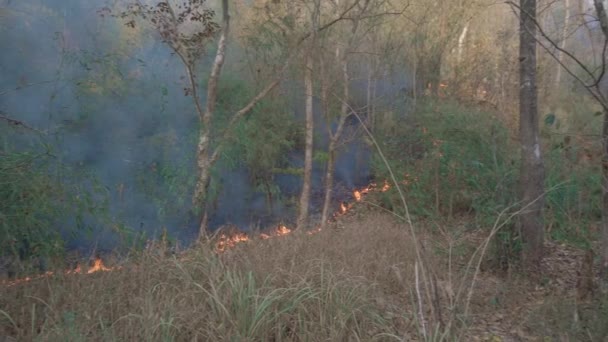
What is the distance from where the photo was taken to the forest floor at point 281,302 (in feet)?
12.1

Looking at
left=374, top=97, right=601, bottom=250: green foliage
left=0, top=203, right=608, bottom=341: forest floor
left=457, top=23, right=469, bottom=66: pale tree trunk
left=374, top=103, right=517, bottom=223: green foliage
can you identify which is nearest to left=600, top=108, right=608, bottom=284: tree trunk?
left=0, top=203, right=608, bottom=341: forest floor

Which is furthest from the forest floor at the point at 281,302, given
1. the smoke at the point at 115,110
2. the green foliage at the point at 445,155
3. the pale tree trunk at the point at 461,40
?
the pale tree trunk at the point at 461,40

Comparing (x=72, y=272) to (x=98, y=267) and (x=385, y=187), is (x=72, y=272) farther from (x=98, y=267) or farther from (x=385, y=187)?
(x=385, y=187)

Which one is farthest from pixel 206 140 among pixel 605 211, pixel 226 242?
pixel 605 211

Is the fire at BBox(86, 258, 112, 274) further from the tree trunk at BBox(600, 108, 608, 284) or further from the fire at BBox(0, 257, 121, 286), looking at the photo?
the tree trunk at BBox(600, 108, 608, 284)

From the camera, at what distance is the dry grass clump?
3723 millimetres

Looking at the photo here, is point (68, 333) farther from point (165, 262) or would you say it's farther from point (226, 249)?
point (226, 249)

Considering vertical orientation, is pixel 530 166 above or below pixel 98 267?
above

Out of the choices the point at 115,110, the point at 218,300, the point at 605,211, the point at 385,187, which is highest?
the point at 115,110

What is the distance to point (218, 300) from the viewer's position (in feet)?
12.5

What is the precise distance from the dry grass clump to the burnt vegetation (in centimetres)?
2

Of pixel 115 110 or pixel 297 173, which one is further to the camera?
pixel 297 173

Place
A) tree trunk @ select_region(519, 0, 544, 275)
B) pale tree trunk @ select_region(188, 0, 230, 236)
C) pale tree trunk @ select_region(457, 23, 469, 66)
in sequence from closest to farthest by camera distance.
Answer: tree trunk @ select_region(519, 0, 544, 275), pale tree trunk @ select_region(188, 0, 230, 236), pale tree trunk @ select_region(457, 23, 469, 66)

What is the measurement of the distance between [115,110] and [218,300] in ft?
19.4
